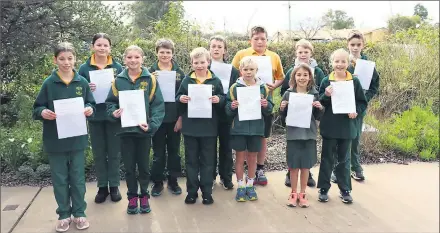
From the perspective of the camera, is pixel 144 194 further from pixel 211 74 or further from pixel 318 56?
pixel 318 56

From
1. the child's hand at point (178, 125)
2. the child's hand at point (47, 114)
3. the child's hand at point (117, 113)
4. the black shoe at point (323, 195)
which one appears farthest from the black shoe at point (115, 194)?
the black shoe at point (323, 195)

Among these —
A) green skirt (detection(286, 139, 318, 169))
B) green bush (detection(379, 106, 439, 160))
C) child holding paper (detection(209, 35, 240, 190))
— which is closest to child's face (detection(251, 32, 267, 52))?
child holding paper (detection(209, 35, 240, 190))

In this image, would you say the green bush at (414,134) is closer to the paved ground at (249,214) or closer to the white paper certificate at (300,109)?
the paved ground at (249,214)

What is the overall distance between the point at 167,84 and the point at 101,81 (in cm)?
69

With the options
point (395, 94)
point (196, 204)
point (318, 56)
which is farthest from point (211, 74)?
point (318, 56)

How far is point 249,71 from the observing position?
409 centimetres

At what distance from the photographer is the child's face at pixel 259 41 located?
15.0ft

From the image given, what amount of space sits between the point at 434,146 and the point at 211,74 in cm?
411

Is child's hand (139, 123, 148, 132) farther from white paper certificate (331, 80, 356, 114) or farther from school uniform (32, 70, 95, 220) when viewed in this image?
white paper certificate (331, 80, 356, 114)

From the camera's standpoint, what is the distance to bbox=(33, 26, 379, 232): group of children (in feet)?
12.2

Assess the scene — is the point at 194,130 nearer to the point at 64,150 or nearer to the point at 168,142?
the point at 168,142

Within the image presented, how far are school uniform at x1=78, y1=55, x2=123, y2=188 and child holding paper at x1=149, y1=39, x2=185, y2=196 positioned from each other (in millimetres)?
436

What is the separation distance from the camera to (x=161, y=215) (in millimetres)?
3961

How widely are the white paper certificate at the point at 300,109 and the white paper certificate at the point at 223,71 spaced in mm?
753
